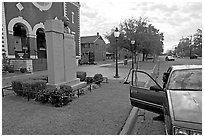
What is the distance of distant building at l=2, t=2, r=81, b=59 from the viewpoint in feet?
58.5

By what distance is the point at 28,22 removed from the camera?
790 inches

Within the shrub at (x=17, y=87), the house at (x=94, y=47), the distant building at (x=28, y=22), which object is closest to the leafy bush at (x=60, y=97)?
the shrub at (x=17, y=87)

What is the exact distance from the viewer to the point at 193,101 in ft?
8.89

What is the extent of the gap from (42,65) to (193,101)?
1836 cm

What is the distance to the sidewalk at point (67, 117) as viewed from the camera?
3.52 m

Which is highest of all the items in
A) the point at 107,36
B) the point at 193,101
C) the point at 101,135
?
the point at 107,36

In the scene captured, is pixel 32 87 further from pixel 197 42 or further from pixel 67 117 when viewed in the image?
pixel 197 42

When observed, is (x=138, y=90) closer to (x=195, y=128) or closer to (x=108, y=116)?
(x=108, y=116)

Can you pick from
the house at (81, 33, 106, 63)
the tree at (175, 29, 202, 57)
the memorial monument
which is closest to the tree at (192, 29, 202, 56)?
the tree at (175, 29, 202, 57)

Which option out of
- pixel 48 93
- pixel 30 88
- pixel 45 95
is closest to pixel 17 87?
pixel 30 88

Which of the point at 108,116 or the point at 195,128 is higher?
the point at 195,128

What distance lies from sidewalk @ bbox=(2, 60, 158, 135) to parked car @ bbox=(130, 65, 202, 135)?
2.92 feet

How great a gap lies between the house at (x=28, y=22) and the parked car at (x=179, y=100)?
1140cm

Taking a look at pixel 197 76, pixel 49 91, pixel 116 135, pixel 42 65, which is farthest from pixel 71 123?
pixel 42 65
